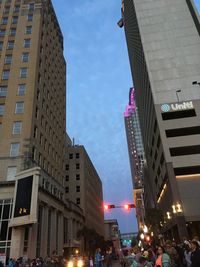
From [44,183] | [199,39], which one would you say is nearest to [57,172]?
[44,183]

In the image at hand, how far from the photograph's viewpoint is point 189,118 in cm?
4931

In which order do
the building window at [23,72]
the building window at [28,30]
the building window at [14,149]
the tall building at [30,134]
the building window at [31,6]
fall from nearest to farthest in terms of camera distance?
the tall building at [30,134] < the building window at [14,149] < the building window at [23,72] < the building window at [28,30] < the building window at [31,6]

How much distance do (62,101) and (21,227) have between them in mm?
36088

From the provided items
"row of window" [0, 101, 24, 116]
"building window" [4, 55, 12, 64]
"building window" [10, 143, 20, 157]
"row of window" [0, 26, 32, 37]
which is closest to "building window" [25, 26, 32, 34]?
"row of window" [0, 26, 32, 37]

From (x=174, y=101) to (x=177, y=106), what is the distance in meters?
2.24

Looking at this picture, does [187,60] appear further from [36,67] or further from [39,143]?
[39,143]

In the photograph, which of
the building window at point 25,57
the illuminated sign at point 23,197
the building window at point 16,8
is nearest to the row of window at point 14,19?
the building window at point 16,8

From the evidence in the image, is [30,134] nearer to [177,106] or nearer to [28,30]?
[28,30]

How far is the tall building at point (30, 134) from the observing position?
29750mm

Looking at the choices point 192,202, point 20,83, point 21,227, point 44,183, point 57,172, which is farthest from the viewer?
point 57,172

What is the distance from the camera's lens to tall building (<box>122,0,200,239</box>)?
4469cm

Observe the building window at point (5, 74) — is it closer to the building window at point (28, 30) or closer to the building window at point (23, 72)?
the building window at point (23, 72)

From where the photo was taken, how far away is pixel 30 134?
118 feet

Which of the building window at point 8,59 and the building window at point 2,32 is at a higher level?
the building window at point 2,32
